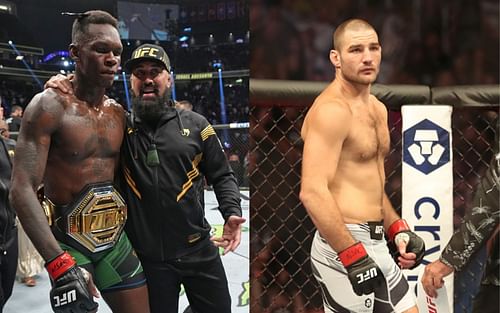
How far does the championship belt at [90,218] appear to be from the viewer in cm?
129

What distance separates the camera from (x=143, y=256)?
1457mm

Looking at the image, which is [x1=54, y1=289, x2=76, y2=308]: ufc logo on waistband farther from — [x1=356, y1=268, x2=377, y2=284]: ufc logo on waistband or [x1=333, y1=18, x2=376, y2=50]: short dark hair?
[x1=333, y1=18, x2=376, y2=50]: short dark hair

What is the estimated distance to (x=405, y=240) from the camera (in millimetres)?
1372

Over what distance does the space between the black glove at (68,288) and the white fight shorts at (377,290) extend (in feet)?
2.01

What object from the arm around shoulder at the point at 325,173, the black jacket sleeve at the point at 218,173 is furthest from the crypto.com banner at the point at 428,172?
the black jacket sleeve at the point at 218,173

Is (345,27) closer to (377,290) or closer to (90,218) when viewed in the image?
(377,290)

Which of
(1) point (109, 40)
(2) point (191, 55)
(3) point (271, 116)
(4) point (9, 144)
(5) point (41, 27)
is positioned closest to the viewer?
(1) point (109, 40)

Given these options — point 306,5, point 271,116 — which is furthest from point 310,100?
point 306,5

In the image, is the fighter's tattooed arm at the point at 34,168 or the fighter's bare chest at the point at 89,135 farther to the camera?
the fighter's bare chest at the point at 89,135

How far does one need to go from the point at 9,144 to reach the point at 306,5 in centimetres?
159

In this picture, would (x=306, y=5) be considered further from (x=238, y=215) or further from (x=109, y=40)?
(x=238, y=215)

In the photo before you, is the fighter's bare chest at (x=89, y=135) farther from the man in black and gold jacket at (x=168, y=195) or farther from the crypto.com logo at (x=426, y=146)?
the crypto.com logo at (x=426, y=146)

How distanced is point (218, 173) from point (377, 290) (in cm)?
61

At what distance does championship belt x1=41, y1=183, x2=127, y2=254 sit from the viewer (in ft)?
4.23
